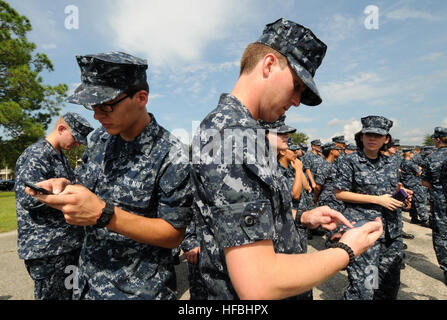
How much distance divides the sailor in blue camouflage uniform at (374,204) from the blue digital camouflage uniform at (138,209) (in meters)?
2.65

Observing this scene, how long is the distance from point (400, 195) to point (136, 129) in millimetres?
3434

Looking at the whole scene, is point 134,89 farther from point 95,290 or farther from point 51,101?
point 51,101

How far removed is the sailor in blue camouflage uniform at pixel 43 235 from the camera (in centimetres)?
268

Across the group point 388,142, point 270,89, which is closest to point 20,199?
point 270,89

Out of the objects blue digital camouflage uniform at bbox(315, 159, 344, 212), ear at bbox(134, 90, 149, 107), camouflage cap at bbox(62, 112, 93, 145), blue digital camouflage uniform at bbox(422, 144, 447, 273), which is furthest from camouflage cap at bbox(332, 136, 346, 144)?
ear at bbox(134, 90, 149, 107)

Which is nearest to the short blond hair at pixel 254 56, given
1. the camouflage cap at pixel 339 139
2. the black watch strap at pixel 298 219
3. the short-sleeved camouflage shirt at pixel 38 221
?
the black watch strap at pixel 298 219

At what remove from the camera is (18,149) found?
21078mm

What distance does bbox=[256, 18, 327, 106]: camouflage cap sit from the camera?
1285 millimetres

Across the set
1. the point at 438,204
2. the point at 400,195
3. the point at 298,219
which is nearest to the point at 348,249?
the point at 298,219

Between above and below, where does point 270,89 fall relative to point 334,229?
above

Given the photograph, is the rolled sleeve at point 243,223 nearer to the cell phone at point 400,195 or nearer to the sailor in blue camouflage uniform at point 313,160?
the cell phone at point 400,195

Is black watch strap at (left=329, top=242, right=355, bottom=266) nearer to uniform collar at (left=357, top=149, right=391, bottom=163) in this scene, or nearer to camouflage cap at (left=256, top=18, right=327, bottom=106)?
camouflage cap at (left=256, top=18, right=327, bottom=106)

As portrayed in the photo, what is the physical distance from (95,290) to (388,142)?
14.2 ft

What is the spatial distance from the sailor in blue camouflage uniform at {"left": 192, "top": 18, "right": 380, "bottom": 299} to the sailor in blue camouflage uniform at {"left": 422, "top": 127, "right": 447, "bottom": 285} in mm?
5262
